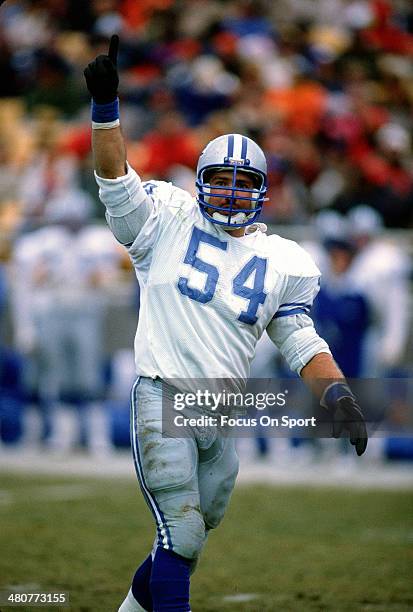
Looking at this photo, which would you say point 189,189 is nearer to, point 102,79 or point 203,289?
point 203,289

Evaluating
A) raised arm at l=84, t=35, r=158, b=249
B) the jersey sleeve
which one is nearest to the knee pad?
the jersey sleeve

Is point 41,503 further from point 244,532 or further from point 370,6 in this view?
point 370,6

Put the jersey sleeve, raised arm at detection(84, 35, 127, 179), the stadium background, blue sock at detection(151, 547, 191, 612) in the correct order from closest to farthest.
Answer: blue sock at detection(151, 547, 191, 612)
raised arm at detection(84, 35, 127, 179)
the jersey sleeve
the stadium background

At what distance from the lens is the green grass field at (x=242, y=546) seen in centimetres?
520

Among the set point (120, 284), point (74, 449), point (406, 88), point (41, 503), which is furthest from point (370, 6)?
point (41, 503)

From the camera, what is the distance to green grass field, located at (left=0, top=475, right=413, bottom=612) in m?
5.20

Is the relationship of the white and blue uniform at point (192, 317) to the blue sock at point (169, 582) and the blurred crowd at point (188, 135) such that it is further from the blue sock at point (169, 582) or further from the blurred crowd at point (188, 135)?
the blurred crowd at point (188, 135)

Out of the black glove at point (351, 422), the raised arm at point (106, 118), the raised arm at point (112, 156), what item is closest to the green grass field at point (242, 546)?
the black glove at point (351, 422)

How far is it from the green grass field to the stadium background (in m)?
0.02

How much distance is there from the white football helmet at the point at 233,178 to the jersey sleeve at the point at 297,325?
0.31 meters

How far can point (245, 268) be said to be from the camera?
4.20 metres

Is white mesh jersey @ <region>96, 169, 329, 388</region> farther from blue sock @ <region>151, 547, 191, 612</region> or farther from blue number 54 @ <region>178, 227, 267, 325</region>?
blue sock @ <region>151, 547, 191, 612</region>

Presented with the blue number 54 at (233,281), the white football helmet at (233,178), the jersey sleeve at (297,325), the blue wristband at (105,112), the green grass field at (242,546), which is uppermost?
the blue wristband at (105,112)

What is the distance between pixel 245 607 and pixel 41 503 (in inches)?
115
